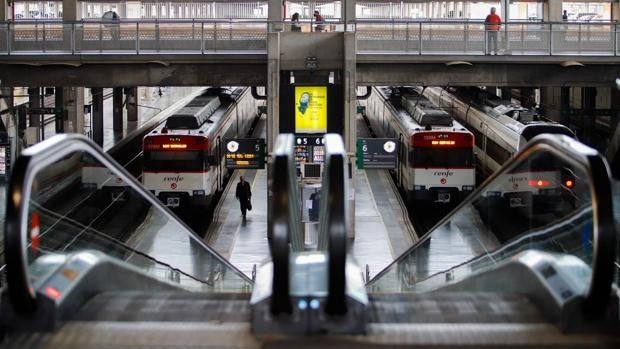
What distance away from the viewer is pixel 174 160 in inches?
1142

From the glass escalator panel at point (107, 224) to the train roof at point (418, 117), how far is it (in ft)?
54.6

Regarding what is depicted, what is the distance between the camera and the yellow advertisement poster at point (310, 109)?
87.8 feet

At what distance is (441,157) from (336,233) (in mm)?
24432

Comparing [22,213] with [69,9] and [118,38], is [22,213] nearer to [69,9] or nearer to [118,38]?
[118,38]

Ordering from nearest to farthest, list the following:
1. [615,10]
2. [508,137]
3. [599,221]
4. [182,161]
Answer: [599,221], [508,137], [182,161], [615,10]

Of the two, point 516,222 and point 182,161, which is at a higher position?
point 516,222

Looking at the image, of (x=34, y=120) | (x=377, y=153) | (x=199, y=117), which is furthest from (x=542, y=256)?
(x=34, y=120)

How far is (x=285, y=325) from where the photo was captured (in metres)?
5.66

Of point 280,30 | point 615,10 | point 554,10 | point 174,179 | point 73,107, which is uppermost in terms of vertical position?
point 615,10

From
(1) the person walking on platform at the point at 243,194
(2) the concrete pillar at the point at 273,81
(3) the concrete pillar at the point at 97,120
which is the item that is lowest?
(1) the person walking on platform at the point at 243,194

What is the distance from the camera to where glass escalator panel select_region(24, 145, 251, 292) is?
21.0ft

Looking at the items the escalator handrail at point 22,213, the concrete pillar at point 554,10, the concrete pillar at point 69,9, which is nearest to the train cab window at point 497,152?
the concrete pillar at point 554,10

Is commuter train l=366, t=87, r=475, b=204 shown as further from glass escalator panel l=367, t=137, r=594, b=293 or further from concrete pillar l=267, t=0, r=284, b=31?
glass escalator panel l=367, t=137, r=594, b=293

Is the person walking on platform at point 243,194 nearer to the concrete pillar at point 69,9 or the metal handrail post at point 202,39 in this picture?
the metal handrail post at point 202,39
